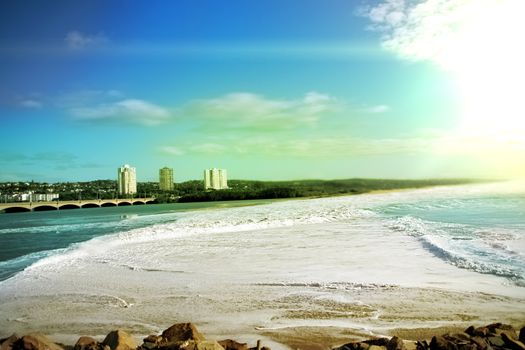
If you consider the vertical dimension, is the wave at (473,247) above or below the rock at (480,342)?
below

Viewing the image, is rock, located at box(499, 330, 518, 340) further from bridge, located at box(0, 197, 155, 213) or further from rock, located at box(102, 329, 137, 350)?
bridge, located at box(0, 197, 155, 213)

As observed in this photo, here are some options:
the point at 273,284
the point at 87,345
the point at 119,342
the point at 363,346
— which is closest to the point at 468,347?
the point at 363,346

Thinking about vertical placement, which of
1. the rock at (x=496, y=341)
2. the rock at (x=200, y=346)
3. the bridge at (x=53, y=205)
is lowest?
the bridge at (x=53, y=205)

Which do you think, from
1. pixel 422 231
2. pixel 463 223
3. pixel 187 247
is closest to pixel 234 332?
pixel 187 247

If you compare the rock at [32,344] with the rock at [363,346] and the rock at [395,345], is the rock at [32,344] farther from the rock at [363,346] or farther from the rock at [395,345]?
the rock at [395,345]

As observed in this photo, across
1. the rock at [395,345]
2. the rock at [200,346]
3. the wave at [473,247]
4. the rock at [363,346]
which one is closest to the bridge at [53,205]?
the wave at [473,247]

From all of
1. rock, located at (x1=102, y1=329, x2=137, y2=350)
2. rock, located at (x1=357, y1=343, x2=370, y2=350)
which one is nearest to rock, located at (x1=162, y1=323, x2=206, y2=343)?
rock, located at (x1=102, y1=329, x2=137, y2=350)

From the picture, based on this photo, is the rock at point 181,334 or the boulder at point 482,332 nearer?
the boulder at point 482,332
